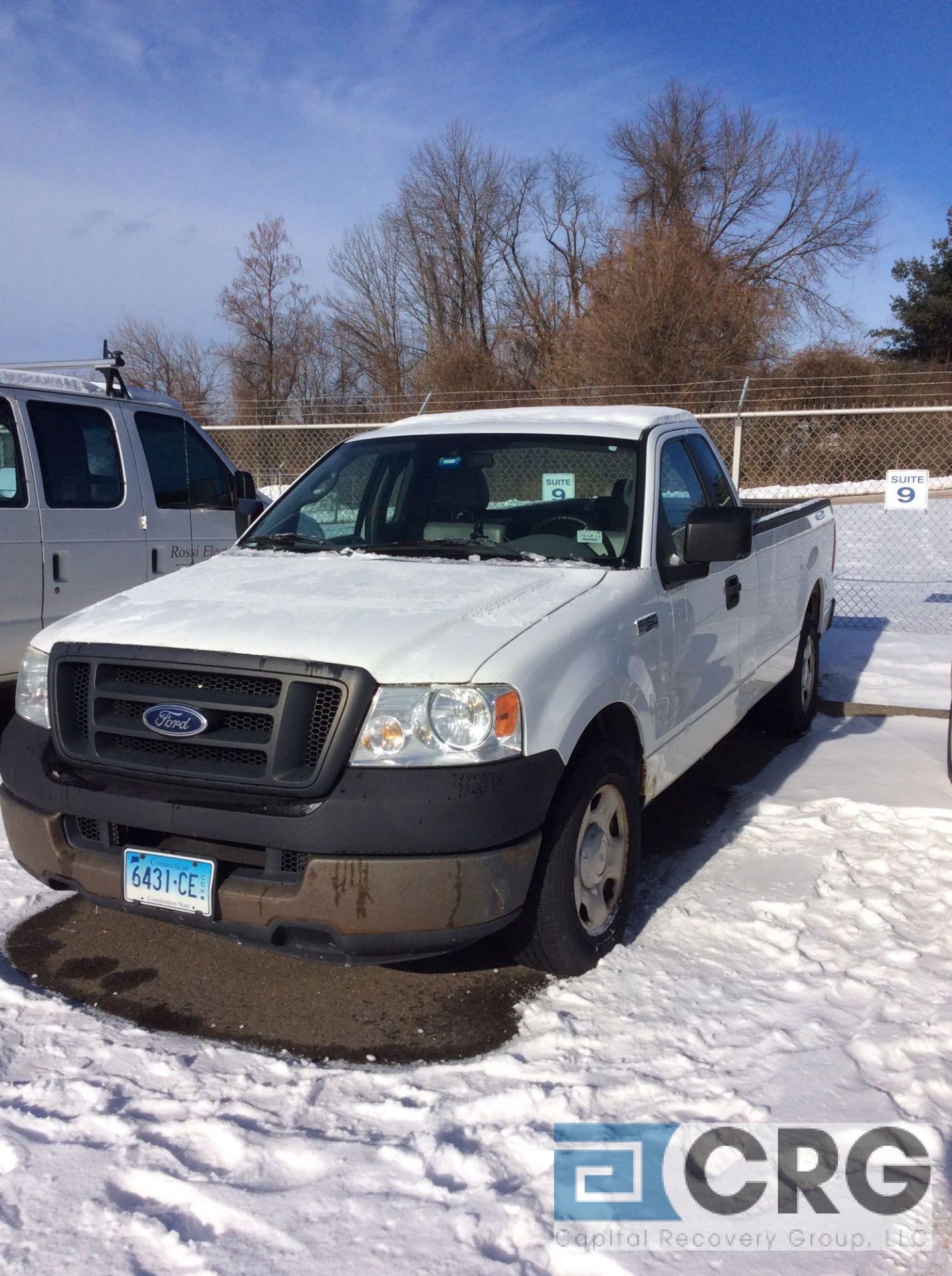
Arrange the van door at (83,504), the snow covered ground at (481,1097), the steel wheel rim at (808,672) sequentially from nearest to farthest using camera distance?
the snow covered ground at (481,1097) < the van door at (83,504) < the steel wheel rim at (808,672)

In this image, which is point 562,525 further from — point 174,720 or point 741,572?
point 174,720

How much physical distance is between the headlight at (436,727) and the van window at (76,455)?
4.10m

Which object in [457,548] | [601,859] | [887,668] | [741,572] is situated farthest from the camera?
[887,668]

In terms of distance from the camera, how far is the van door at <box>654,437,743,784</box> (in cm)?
414

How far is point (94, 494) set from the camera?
6594 millimetres

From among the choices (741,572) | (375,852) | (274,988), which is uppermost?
(741,572)

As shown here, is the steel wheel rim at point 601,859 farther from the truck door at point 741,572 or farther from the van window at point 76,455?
the van window at point 76,455

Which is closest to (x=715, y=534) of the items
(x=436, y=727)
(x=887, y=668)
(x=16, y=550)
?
(x=436, y=727)

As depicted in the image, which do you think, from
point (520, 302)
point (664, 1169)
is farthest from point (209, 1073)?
point (520, 302)

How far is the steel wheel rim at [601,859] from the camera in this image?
3449 millimetres

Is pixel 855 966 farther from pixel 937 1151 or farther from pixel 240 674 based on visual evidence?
pixel 240 674

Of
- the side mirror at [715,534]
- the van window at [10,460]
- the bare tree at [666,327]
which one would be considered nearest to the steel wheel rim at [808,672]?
the side mirror at [715,534]

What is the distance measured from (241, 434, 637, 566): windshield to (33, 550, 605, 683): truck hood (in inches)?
9.2

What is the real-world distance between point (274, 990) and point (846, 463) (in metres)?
15.4
